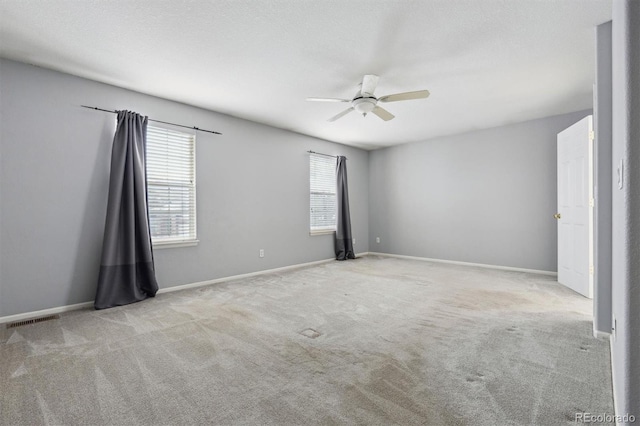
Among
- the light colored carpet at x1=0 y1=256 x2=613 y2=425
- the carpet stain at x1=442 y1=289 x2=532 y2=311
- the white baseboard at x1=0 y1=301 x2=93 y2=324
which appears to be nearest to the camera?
the light colored carpet at x1=0 y1=256 x2=613 y2=425

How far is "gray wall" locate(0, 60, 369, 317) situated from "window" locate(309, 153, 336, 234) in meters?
1.41

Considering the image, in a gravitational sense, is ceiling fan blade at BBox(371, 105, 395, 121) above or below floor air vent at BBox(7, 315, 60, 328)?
above

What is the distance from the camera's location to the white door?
11.3 ft

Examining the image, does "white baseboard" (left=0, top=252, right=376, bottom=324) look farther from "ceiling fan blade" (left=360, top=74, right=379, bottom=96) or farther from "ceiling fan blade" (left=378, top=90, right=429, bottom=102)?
"ceiling fan blade" (left=378, top=90, right=429, bottom=102)

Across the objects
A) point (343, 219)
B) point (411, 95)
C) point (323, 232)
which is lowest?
point (323, 232)

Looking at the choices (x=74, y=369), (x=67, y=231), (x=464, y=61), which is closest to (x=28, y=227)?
(x=67, y=231)

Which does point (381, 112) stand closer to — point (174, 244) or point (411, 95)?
point (411, 95)

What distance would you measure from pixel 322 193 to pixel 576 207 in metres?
3.94

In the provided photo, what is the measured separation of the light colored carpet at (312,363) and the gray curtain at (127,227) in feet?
0.87

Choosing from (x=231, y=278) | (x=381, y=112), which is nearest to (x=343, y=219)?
(x=231, y=278)

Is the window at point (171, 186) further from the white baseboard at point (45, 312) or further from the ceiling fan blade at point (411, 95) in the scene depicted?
the ceiling fan blade at point (411, 95)

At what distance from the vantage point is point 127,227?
11.3 ft

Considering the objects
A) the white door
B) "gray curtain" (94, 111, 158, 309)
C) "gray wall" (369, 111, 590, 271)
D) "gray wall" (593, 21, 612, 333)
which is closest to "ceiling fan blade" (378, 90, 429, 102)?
"gray wall" (593, 21, 612, 333)

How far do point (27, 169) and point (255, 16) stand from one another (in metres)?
2.70
